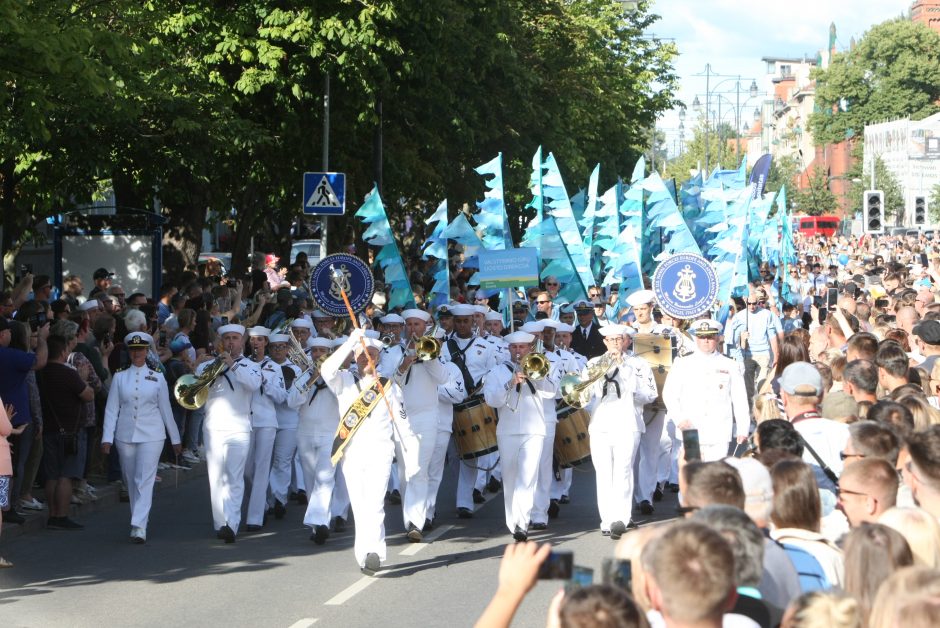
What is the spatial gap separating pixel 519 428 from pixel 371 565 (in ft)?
8.02

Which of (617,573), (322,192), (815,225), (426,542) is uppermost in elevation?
(815,225)

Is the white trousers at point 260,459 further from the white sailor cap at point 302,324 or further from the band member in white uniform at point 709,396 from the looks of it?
the band member in white uniform at point 709,396

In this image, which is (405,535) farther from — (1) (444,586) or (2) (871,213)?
(2) (871,213)

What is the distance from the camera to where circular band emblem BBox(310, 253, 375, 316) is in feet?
52.1

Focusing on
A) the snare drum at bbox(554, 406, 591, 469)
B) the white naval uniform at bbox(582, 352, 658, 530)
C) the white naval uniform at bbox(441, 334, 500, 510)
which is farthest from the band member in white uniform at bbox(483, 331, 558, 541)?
the white naval uniform at bbox(441, 334, 500, 510)

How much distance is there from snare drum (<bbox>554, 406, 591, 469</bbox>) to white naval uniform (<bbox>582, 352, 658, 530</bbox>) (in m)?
0.53

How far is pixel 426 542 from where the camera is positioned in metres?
12.3

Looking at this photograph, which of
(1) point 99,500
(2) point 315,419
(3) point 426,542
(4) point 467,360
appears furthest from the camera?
(1) point 99,500

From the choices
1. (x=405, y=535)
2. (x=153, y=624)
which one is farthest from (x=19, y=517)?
(x=153, y=624)

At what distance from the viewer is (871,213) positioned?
3164cm

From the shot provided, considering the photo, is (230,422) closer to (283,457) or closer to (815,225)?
(283,457)

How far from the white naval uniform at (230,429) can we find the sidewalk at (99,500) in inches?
63.1

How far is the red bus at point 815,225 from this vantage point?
90062mm

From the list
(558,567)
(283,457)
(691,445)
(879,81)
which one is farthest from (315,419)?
(879,81)
